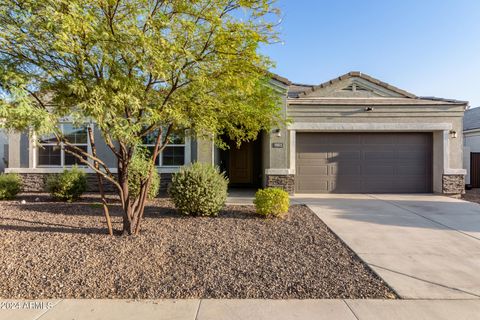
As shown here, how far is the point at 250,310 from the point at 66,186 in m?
7.89

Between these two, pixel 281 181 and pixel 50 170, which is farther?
pixel 50 170

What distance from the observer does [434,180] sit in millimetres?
10695

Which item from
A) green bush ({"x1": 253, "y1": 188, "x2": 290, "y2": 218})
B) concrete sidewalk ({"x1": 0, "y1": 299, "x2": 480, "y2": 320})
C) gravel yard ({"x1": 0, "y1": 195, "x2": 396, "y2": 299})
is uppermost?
green bush ({"x1": 253, "y1": 188, "x2": 290, "y2": 218})

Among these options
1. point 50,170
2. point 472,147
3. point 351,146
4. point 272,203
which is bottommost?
point 272,203

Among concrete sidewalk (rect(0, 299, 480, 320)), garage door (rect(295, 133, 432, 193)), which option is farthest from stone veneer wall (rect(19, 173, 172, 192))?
concrete sidewalk (rect(0, 299, 480, 320))

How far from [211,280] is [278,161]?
6784 millimetres

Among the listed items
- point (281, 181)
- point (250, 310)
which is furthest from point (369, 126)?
point (250, 310)

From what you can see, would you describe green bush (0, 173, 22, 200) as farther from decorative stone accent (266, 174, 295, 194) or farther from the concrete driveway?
the concrete driveway

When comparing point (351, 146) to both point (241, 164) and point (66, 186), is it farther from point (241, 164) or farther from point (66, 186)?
point (66, 186)

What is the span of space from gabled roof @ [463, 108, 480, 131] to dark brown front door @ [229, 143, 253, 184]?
15425 mm

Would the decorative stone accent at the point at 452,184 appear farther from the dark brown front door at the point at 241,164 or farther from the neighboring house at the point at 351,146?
the dark brown front door at the point at 241,164

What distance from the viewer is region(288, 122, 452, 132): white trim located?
10352 mm

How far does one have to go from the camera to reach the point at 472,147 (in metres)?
17.0

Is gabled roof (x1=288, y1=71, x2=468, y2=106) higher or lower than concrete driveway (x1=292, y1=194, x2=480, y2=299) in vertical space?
higher
